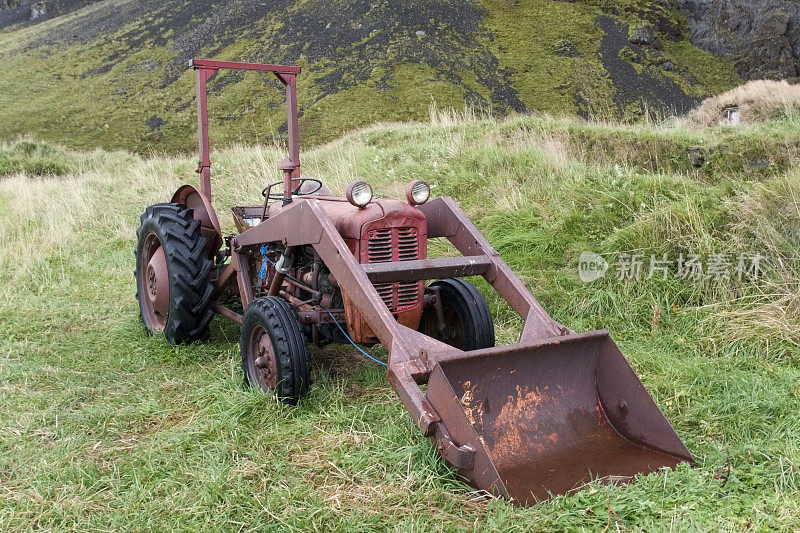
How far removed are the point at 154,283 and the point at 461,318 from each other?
239 centimetres

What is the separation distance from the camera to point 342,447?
3023mm

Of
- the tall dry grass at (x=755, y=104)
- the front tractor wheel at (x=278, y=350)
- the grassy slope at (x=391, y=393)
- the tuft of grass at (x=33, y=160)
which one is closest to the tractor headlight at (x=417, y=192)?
the front tractor wheel at (x=278, y=350)

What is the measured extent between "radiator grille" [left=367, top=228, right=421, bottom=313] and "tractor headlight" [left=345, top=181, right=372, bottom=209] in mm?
165

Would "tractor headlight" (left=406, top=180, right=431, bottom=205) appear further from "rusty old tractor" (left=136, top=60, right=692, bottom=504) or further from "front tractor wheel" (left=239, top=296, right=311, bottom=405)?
"front tractor wheel" (left=239, top=296, right=311, bottom=405)

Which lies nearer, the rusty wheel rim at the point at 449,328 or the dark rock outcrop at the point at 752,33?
the rusty wheel rim at the point at 449,328

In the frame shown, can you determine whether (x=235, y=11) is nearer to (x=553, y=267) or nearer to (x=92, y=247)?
(x=92, y=247)

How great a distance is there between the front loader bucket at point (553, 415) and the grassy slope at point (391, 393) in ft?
0.57

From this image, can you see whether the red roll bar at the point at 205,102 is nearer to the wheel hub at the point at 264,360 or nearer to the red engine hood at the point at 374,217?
the red engine hood at the point at 374,217

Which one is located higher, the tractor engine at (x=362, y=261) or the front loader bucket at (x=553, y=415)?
the tractor engine at (x=362, y=261)

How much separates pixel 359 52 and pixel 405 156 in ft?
57.2

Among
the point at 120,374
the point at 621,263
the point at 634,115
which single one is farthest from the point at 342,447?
the point at 634,115

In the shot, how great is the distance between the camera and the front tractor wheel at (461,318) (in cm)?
389

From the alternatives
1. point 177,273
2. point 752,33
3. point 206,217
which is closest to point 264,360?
point 177,273

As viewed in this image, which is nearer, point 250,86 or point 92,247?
point 92,247
